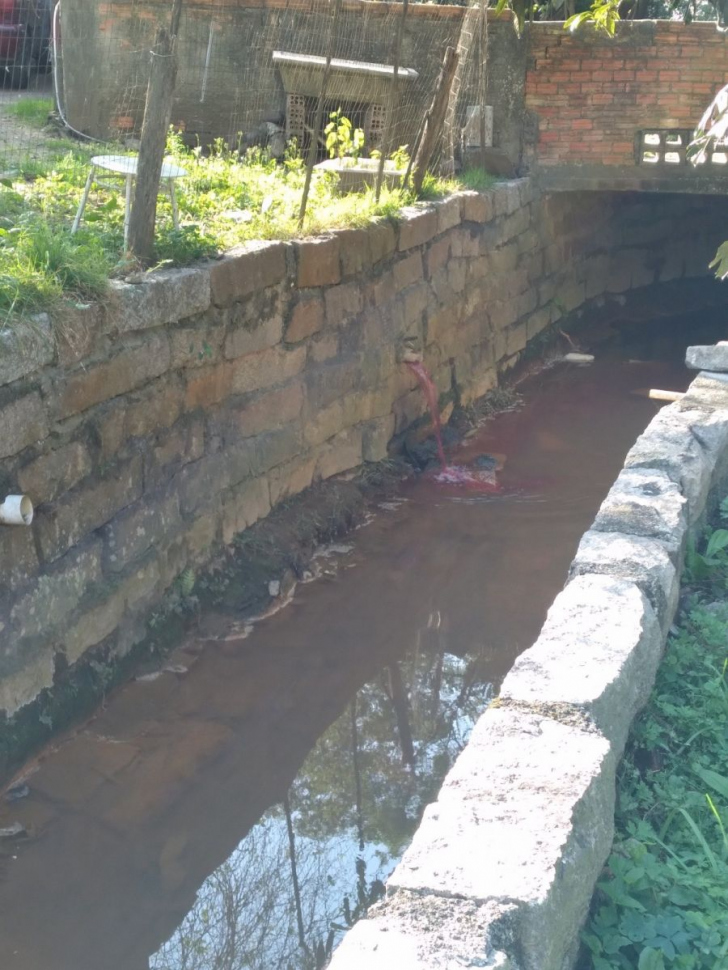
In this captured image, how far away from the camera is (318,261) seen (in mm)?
5656

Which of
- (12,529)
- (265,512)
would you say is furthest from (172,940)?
(265,512)

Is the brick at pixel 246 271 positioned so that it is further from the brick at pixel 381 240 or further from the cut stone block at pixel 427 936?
the cut stone block at pixel 427 936

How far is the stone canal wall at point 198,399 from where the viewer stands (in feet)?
12.7

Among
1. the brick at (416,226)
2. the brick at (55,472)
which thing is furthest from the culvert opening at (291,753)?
the brick at (416,226)

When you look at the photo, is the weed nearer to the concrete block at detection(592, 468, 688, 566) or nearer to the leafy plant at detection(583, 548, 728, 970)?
the concrete block at detection(592, 468, 688, 566)

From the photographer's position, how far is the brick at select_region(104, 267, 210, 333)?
4195mm

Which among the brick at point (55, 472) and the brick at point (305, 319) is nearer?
the brick at point (55, 472)

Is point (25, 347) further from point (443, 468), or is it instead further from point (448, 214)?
point (448, 214)

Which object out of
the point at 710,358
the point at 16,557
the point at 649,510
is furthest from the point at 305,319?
the point at 649,510

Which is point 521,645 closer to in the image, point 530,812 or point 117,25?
point 530,812

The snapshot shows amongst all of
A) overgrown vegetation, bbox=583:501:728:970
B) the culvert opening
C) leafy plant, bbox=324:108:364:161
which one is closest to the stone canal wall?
the culvert opening

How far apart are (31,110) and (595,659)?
23.3 feet

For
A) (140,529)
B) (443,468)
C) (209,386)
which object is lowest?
(443,468)

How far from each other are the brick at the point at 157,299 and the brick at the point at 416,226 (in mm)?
2153
